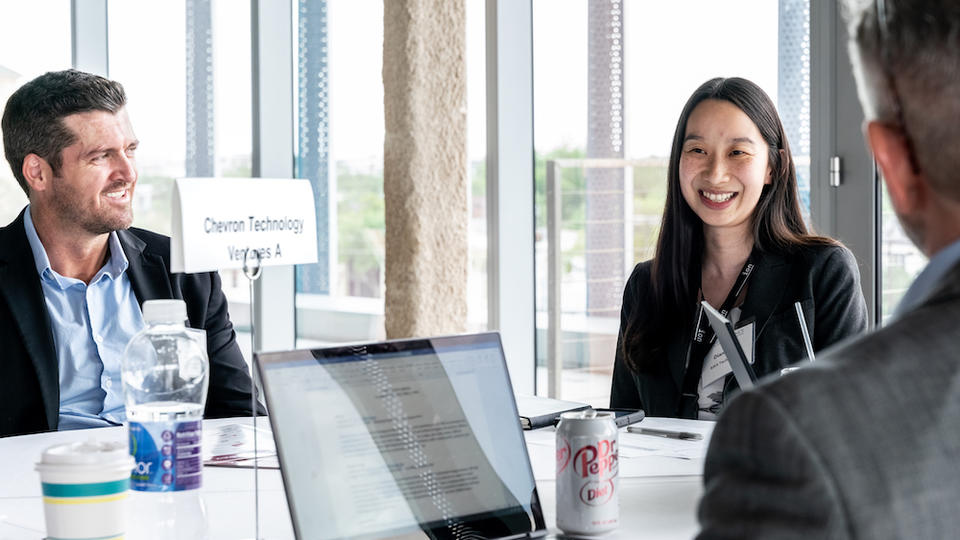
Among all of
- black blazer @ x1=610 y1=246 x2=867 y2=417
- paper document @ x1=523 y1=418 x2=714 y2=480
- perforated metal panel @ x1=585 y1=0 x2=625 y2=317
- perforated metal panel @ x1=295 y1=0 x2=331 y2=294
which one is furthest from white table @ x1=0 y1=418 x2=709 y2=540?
perforated metal panel @ x1=295 y1=0 x2=331 y2=294

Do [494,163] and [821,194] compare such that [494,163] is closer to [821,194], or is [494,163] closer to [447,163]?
[447,163]

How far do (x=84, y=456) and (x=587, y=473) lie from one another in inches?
23.3

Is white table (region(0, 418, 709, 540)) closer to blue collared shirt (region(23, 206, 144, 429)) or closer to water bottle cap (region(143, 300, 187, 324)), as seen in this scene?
water bottle cap (region(143, 300, 187, 324))

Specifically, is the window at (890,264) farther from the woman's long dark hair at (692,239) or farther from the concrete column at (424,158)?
the concrete column at (424,158)

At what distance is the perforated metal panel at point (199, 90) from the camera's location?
4.50 meters

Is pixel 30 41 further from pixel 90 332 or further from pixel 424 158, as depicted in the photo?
pixel 90 332

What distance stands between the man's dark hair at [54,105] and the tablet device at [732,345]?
1.79 meters

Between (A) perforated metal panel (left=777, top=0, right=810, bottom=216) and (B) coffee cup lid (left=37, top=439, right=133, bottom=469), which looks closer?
(B) coffee cup lid (left=37, top=439, right=133, bottom=469)

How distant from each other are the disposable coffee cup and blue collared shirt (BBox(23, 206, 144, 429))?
4.22ft

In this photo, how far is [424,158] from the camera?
3.55 m

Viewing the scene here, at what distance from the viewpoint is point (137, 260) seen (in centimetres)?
258

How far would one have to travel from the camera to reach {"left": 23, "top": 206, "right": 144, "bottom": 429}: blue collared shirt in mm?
2383

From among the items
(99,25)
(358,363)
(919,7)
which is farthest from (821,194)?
(99,25)

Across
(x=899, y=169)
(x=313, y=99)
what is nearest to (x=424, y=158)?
(x=313, y=99)
